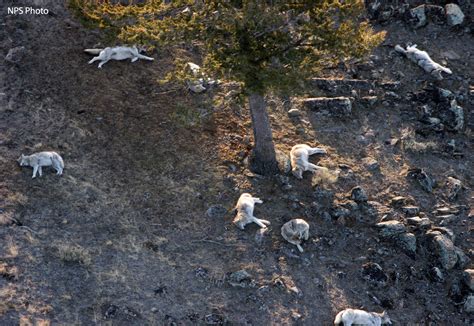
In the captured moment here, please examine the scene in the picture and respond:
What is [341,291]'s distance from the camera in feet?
46.0

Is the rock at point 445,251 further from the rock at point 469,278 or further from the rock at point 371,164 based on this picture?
the rock at point 371,164

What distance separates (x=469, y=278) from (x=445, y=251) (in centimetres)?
77

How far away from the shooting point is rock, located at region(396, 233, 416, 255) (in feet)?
49.3

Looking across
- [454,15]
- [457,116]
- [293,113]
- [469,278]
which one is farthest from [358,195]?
[454,15]

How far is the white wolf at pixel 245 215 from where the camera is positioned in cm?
1484

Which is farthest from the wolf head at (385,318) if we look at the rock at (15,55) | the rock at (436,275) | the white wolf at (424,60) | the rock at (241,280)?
the rock at (15,55)

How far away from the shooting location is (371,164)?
1723 cm

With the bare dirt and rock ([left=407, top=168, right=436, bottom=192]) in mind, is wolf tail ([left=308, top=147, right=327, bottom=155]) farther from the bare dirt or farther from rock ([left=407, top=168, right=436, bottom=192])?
rock ([left=407, top=168, right=436, bottom=192])

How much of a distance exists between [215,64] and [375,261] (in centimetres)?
563

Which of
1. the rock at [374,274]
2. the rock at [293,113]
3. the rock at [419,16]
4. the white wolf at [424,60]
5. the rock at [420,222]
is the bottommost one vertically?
the rock at [374,274]

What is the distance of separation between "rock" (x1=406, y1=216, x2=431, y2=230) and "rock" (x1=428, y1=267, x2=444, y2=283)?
120 cm

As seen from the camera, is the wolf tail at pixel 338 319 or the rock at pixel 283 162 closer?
the wolf tail at pixel 338 319

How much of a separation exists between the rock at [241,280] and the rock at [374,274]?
255 cm

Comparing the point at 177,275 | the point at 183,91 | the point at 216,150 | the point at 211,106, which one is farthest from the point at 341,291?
the point at 183,91
